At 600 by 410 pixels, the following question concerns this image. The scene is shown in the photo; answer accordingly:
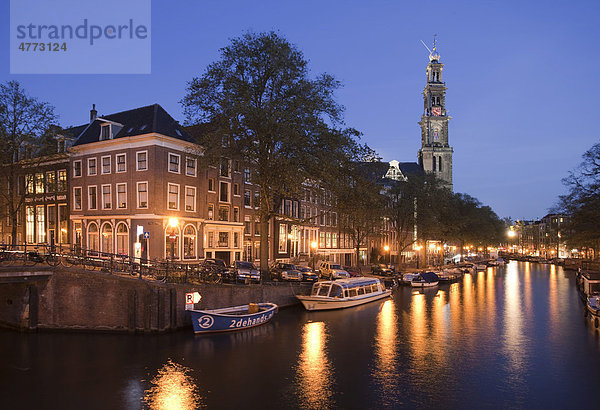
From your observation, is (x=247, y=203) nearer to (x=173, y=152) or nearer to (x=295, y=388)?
(x=173, y=152)

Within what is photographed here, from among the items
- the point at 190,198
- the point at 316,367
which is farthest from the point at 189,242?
the point at 316,367

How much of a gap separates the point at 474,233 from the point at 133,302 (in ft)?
355

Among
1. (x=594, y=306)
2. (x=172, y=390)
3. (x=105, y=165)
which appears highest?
(x=105, y=165)

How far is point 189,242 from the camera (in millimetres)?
53125

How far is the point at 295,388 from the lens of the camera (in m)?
21.9

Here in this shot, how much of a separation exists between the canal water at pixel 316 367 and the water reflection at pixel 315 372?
55 mm

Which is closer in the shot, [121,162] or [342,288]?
[342,288]

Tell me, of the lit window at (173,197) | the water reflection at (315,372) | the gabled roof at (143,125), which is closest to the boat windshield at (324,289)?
the water reflection at (315,372)

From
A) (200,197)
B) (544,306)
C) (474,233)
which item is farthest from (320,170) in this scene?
(474,233)

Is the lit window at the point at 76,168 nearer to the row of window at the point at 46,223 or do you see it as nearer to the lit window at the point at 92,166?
the lit window at the point at 92,166

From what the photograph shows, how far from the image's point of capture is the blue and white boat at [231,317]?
3175cm

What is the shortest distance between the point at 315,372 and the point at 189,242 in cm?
3201

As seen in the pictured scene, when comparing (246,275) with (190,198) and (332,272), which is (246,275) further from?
(332,272)

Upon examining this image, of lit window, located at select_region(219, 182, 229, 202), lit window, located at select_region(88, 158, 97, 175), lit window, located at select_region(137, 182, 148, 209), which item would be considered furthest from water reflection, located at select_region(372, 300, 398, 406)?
lit window, located at select_region(88, 158, 97, 175)
